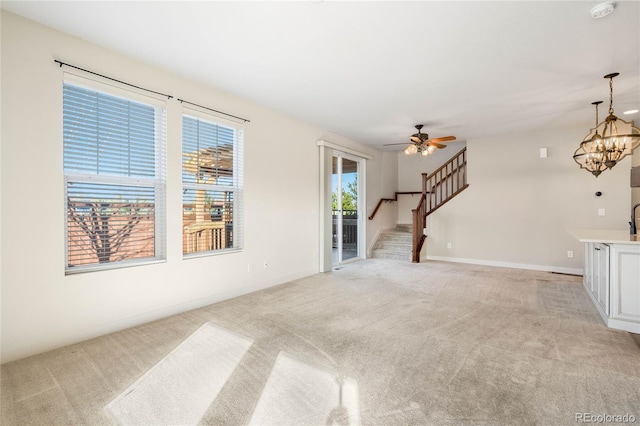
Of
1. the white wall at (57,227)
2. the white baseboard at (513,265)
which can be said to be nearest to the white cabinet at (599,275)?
the white baseboard at (513,265)

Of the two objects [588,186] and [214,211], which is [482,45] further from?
[588,186]

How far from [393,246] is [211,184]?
4.94 metres

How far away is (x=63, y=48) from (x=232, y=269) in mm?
2884

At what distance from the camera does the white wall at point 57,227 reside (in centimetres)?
238

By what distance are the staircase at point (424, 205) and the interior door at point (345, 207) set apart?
1.71ft

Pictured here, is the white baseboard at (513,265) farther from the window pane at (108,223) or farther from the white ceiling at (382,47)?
the window pane at (108,223)

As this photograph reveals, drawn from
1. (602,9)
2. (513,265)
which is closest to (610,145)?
(602,9)

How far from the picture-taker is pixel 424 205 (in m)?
6.96

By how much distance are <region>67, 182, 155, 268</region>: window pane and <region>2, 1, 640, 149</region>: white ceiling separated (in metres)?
1.41

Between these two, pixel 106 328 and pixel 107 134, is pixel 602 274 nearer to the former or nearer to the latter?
pixel 106 328

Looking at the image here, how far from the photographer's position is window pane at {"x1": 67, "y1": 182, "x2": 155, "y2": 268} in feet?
9.12

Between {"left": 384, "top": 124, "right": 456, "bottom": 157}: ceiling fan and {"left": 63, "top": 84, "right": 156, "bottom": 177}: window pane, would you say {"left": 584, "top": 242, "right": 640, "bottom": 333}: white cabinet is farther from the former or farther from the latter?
{"left": 63, "top": 84, "right": 156, "bottom": 177}: window pane

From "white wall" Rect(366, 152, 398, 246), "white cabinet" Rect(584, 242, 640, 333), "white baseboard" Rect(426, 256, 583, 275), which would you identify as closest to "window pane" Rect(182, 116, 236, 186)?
"white wall" Rect(366, 152, 398, 246)

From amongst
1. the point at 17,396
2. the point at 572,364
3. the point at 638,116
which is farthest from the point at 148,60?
the point at 638,116
